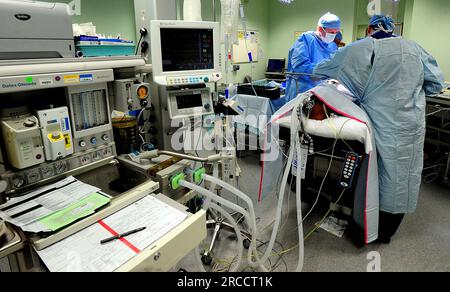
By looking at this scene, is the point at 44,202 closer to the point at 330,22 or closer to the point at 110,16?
the point at 330,22

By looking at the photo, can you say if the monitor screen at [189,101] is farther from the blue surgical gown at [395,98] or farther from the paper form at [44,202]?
the blue surgical gown at [395,98]

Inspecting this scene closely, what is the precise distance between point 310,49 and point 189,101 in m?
1.86

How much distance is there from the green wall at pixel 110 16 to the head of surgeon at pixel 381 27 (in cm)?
296

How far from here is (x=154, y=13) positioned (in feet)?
6.52

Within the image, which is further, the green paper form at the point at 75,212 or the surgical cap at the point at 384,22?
the surgical cap at the point at 384,22

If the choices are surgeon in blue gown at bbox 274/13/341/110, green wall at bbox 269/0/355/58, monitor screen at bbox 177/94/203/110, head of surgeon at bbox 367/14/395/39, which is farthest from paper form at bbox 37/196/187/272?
green wall at bbox 269/0/355/58

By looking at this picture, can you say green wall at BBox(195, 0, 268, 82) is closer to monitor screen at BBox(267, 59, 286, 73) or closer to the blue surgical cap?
monitor screen at BBox(267, 59, 286, 73)

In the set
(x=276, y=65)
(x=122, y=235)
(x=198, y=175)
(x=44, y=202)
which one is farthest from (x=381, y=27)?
(x=276, y=65)

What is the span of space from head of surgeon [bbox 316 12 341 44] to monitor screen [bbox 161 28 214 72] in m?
1.79

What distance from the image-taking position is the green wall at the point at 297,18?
5.32m

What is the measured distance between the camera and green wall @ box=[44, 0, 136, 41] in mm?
3416

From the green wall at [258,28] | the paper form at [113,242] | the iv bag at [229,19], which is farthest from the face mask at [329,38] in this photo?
the paper form at [113,242]

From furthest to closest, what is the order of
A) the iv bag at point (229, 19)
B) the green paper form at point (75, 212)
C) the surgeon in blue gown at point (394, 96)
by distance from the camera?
the iv bag at point (229, 19) < the surgeon in blue gown at point (394, 96) < the green paper form at point (75, 212)

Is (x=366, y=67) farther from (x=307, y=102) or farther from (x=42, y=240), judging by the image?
(x=42, y=240)
